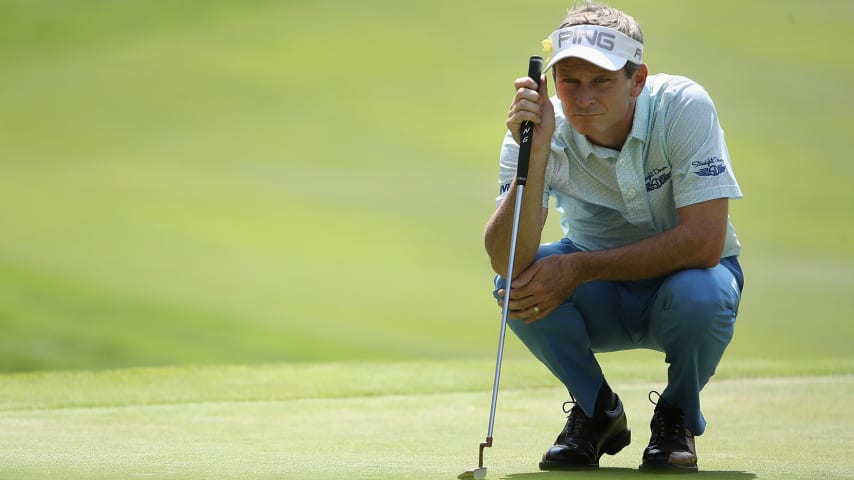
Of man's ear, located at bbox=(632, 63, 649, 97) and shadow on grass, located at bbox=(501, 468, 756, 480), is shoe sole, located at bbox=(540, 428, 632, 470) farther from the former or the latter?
man's ear, located at bbox=(632, 63, 649, 97)

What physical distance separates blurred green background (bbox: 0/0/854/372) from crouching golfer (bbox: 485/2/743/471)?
9.81 ft

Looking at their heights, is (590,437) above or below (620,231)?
below

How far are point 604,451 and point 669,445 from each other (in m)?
0.24

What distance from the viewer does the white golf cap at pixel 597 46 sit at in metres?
2.40

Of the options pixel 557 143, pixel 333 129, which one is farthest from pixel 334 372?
pixel 333 129

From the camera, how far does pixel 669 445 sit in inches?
95.7

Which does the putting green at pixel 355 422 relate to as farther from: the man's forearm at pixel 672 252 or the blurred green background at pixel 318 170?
the blurred green background at pixel 318 170

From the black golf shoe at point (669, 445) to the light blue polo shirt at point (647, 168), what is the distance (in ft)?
1.31

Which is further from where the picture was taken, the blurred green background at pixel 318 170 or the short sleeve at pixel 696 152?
the blurred green background at pixel 318 170

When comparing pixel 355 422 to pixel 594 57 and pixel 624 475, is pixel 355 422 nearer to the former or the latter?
pixel 624 475

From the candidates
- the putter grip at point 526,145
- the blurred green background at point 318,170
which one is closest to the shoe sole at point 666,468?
the putter grip at point 526,145

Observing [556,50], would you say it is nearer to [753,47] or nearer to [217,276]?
[217,276]

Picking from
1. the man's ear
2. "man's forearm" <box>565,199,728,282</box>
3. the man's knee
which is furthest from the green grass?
the man's ear

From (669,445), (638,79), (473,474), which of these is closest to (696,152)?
(638,79)
